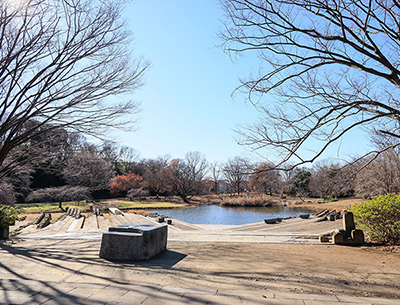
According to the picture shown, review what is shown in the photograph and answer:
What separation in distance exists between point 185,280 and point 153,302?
1.11m

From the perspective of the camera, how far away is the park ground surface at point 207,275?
11.2ft

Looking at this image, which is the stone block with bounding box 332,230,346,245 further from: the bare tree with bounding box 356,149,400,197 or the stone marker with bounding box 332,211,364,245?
the bare tree with bounding box 356,149,400,197

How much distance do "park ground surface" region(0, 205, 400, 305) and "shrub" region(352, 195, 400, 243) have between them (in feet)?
2.24

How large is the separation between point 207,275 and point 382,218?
5625 millimetres

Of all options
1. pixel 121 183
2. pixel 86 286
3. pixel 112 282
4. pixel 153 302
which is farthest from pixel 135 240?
pixel 121 183

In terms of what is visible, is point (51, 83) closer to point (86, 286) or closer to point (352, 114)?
point (86, 286)

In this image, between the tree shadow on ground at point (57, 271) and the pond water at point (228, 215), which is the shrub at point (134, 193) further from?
the tree shadow on ground at point (57, 271)

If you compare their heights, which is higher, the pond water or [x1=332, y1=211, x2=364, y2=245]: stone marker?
[x1=332, y1=211, x2=364, y2=245]: stone marker

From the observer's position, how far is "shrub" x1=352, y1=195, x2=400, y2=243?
7.45 meters

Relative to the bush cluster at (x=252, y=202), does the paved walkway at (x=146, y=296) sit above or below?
above

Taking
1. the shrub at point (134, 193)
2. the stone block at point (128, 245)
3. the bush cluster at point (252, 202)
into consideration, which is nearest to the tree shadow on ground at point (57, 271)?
the stone block at point (128, 245)

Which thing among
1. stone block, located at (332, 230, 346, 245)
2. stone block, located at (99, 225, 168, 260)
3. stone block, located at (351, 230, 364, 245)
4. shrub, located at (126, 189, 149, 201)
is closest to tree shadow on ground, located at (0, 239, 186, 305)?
stone block, located at (99, 225, 168, 260)

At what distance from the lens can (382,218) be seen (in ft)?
25.1

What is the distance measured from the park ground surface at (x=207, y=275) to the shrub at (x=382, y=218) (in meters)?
0.68
